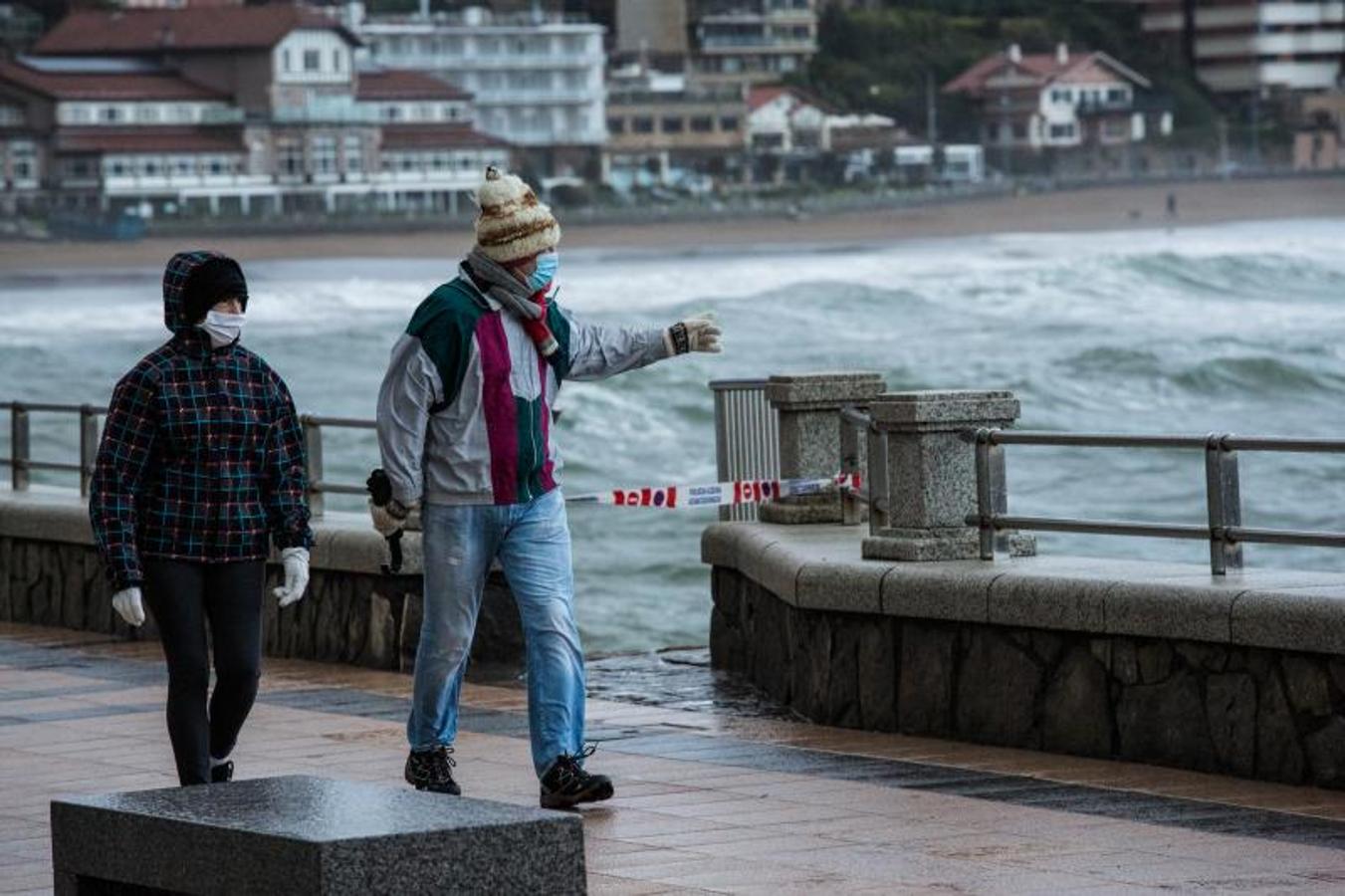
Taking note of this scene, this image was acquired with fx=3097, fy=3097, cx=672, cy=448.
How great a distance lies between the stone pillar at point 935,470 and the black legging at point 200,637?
126 inches

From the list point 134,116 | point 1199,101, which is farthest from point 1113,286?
point 1199,101

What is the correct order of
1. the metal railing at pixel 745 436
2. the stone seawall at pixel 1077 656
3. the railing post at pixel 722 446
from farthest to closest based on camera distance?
the railing post at pixel 722 446
the metal railing at pixel 745 436
the stone seawall at pixel 1077 656

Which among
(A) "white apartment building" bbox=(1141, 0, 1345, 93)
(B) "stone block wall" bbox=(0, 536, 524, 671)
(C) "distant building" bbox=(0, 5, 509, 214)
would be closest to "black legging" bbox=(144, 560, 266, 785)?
(B) "stone block wall" bbox=(0, 536, 524, 671)

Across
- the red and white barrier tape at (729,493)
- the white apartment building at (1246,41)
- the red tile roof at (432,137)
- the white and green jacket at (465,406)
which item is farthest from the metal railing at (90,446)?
the white apartment building at (1246,41)

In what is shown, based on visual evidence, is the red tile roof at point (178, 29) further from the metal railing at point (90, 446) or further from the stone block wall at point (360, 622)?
the stone block wall at point (360, 622)

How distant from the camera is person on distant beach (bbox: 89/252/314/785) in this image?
8.29m

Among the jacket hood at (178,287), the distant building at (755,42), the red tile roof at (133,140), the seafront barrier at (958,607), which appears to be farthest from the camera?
the distant building at (755,42)

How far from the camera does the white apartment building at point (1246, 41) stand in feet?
574

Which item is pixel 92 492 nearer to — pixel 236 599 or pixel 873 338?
pixel 236 599

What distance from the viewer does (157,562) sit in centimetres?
832

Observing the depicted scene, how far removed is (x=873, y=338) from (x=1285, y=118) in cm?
9217

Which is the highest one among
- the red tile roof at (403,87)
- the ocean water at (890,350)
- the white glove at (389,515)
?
the red tile roof at (403,87)

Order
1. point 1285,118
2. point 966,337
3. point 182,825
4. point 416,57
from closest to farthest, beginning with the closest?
1. point 182,825
2. point 966,337
3. point 416,57
4. point 1285,118

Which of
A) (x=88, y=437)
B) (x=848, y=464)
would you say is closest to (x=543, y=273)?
(x=848, y=464)
